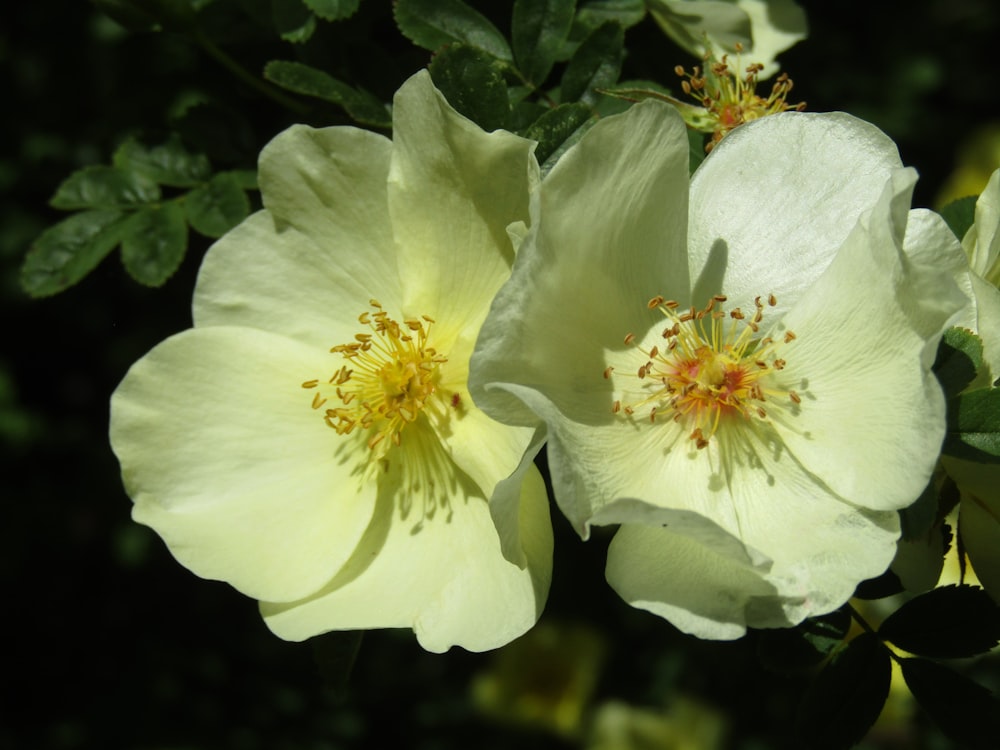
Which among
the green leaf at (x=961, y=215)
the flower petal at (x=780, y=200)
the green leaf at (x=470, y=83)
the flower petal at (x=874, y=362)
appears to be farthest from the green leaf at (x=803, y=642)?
the green leaf at (x=470, y=83)

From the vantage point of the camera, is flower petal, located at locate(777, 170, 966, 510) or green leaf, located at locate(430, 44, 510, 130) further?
green leaf, located at locate(430, 44, 510, 130)

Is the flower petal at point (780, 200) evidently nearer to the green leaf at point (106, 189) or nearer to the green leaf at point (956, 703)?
the green leaf at point (956, 703)

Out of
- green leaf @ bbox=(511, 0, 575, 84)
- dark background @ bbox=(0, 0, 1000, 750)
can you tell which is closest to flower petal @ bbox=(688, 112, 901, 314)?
green leaf @ bbox=(511, 0, 575, 84)

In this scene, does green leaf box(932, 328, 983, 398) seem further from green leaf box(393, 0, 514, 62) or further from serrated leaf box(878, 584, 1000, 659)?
green leaf box(393, 0, 514, 62)

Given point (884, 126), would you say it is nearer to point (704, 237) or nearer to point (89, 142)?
point (704, 237)

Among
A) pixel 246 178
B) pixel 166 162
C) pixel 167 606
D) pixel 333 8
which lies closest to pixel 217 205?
pixel 246 178
